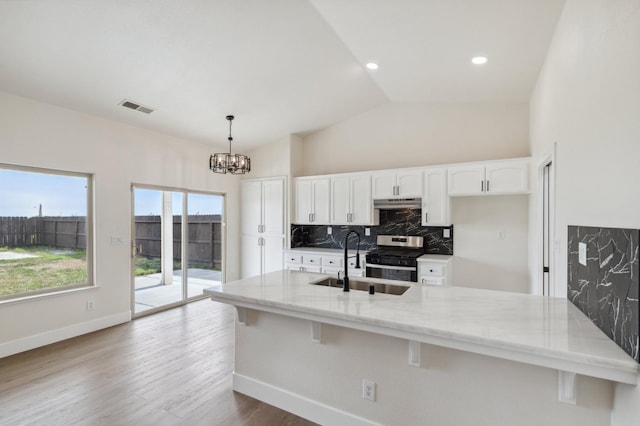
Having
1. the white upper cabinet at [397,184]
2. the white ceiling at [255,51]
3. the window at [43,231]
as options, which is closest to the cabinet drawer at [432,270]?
the white upper cabinet at [397,184]

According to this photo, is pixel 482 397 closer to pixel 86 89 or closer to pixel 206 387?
pixel 206 387

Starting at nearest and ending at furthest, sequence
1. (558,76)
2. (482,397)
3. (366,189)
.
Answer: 1. (482,397)
2. (558,76)
3. (366,189)

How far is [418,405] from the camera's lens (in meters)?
1.92

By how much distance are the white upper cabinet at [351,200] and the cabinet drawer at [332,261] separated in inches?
22.6

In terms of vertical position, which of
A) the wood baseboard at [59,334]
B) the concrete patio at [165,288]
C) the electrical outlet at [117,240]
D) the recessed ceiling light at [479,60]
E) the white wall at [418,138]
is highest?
the recessed ceiling light at [479,60]

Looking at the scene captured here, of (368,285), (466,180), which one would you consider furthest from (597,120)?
(466,180)

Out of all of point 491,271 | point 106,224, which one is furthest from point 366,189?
point 106,224

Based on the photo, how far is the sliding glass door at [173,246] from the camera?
4.70m

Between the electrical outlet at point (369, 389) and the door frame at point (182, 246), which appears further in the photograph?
the door frame at point (182, 246)

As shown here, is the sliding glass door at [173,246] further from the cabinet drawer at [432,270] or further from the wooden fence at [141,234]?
the cabinet drawer at [432,270]

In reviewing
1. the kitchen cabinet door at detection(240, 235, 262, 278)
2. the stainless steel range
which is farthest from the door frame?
the stainless steel range

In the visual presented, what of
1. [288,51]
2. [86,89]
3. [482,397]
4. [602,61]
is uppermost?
→ [288,51]

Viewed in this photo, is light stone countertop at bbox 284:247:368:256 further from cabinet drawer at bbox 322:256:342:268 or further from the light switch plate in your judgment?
the light switch plate

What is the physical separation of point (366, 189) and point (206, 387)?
3347 millimetres
